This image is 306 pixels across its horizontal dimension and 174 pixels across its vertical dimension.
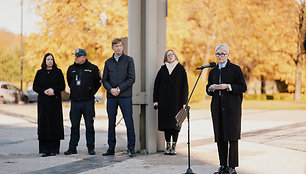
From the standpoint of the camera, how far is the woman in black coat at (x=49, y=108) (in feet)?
26.6

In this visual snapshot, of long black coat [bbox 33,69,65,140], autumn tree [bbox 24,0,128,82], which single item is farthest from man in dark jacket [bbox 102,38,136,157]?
autumn tree [bbox 24,0,128,82]

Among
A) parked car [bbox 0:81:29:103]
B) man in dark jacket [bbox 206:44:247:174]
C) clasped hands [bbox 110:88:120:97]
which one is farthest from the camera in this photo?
parked car [bbox 0:81:29:103]

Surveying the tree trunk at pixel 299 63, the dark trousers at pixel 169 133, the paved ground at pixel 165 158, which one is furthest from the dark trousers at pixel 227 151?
the tree trunk at pixel 299 63

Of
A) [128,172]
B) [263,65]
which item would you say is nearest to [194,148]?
[128,172]

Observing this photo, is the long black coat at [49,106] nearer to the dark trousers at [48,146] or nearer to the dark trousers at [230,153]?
the dark trousers at [48,146]

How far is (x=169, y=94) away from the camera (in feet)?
26.5

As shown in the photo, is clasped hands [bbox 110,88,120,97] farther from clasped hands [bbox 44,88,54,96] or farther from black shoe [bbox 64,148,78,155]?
black shoe [bbox 64,148,78,155]

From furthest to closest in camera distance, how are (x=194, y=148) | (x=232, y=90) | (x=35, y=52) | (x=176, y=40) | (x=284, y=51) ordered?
(x=284, y=51) < (x=176, y=40) < (x=35, y=52) < (x=194, y=148) < (x=232, y=90)

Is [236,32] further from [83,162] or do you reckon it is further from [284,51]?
[83,162]

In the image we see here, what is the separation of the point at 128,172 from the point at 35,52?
61.8ft

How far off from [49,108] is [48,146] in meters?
0.69

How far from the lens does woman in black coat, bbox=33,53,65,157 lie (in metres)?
8.09

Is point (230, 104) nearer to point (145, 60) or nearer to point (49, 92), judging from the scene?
point (145, 60)

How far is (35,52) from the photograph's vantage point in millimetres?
23938
